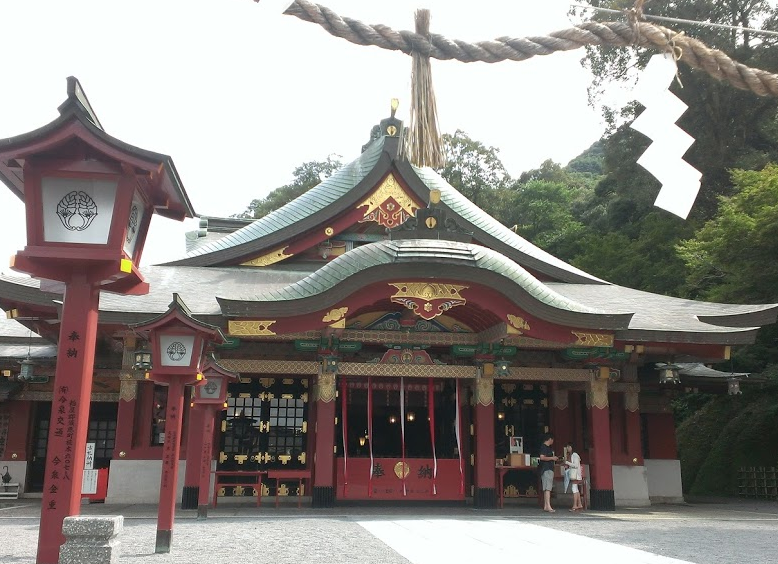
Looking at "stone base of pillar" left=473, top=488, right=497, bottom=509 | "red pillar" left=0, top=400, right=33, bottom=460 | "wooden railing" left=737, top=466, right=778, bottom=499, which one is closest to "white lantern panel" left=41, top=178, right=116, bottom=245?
"stone base of pillar" left=473, top=488, right=497, bottom=509

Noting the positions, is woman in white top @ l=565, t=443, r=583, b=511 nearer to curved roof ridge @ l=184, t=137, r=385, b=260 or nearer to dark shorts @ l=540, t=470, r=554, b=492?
dark shorts @ l=540, t=470, r=554, b=492

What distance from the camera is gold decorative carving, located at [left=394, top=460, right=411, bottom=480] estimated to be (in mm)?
14398

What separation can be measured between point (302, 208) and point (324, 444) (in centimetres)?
583

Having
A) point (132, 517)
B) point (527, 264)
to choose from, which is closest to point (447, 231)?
point (527, 264)

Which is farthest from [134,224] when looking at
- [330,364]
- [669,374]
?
[669,374]

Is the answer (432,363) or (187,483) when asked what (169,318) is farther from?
(432,363)

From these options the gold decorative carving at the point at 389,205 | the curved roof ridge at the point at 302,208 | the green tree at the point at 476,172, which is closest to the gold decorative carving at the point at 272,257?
the curved roof ridge at the point at 302,208

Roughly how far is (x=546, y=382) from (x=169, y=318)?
34.4ft

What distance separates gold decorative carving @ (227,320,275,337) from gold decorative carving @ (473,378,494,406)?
4248 mm

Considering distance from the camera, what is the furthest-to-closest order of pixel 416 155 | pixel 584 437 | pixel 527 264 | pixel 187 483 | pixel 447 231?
pixel 527 264 < pixel 584 437 < pixel 447 231 < pixel 187 483 < pixel 416 155

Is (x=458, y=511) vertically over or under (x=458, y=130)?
under

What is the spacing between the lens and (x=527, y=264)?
17.1 metres

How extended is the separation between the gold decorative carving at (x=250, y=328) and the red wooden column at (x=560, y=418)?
662 centimetres

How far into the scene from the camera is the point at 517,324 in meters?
13.5
